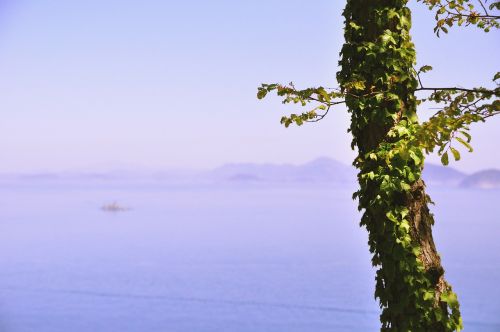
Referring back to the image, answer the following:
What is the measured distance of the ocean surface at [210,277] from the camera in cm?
1678

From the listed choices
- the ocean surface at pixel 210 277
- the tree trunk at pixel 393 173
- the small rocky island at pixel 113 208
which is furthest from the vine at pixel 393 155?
the small rocky island at pixel 113 208

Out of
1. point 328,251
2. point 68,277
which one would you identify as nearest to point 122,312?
point 68,277

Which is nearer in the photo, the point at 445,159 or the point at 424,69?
the point at 445,159

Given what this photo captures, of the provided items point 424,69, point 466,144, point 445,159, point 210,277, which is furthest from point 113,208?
point 466,144

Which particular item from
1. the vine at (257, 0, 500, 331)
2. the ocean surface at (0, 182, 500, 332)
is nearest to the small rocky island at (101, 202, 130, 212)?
the ocean surface at (0, 182, 500, 332)

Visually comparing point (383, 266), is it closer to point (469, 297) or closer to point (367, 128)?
point (367, 128)

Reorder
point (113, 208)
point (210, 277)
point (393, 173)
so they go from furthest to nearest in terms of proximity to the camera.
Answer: point (113, 208) < point (210, 277) < point (393, 173)

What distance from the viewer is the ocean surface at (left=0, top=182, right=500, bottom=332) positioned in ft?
55.1

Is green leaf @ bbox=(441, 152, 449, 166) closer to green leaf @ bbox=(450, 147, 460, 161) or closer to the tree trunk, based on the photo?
green leaf @ bbox=(450, 147, 460, 161)

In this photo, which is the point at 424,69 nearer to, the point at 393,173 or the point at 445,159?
the point at 393,173

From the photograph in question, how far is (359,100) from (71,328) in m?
13.0

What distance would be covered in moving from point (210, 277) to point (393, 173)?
64.8 ft

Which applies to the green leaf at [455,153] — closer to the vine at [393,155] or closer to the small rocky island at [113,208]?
the vine at [393,155]

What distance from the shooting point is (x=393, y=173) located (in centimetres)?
389
